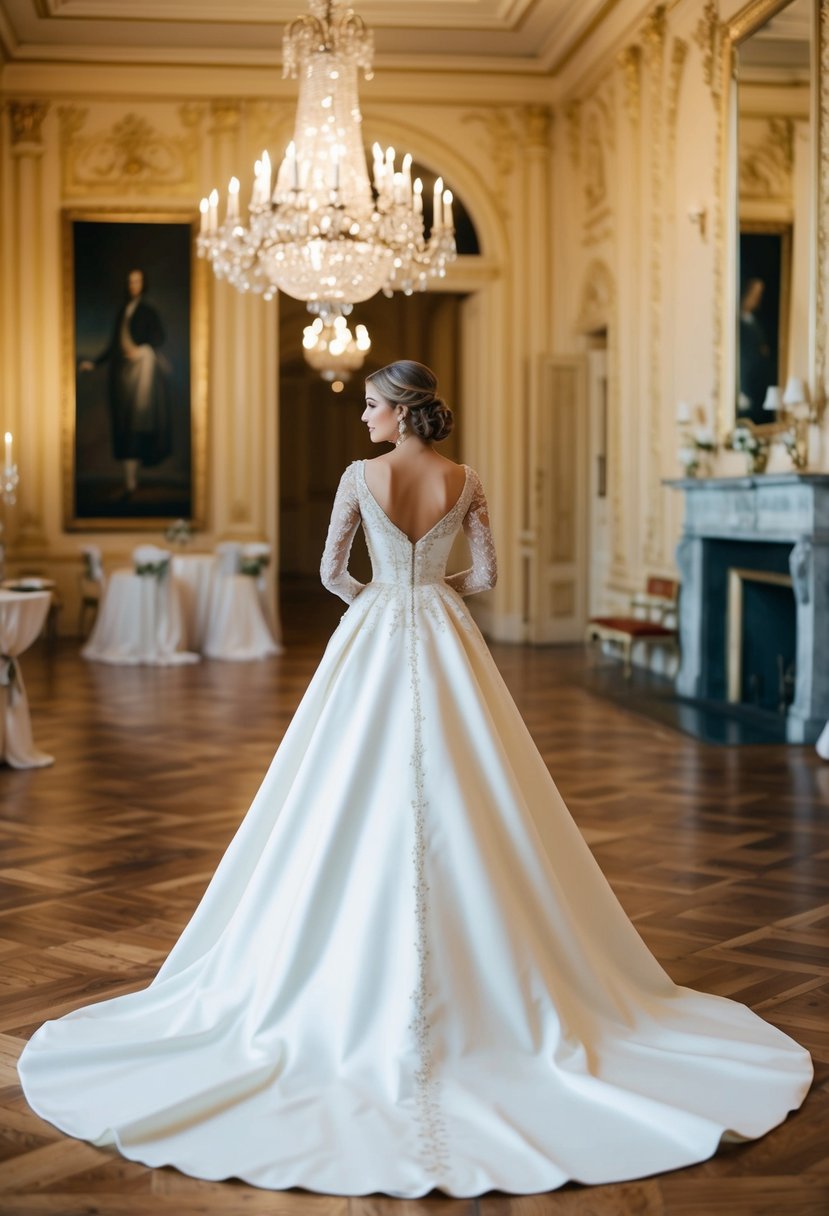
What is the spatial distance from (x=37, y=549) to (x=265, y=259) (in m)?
4.67

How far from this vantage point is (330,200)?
7957 mm

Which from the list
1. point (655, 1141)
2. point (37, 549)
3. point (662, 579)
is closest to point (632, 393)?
point (662, 579)

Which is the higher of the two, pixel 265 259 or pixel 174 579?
pixel 265 259

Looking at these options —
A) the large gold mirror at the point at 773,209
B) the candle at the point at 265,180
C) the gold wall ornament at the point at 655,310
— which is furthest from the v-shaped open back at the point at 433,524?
the gold wall ornament at the point at 655,310

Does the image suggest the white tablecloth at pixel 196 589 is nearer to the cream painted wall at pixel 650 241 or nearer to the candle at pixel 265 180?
the cream painted wall at pixel 650 241

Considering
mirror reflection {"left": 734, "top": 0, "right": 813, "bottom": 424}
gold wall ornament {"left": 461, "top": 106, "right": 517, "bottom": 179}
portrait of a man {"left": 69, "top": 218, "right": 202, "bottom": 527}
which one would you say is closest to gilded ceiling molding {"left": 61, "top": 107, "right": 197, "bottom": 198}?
portrait of a man {"left": 69, "top": 218, "right": 202, "bottom": 527}

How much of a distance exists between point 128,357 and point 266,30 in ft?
9.54

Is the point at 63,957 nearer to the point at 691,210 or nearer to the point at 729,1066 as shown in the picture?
the point at 729,1066

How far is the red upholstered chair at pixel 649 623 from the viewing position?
9164 mm

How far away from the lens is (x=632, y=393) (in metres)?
10.3

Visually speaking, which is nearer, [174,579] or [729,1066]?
[729,1066]

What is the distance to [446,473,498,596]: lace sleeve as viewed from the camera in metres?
3.07

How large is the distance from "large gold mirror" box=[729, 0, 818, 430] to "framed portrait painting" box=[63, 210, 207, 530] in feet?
17.4

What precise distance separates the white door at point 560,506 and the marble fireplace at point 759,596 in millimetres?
2611
